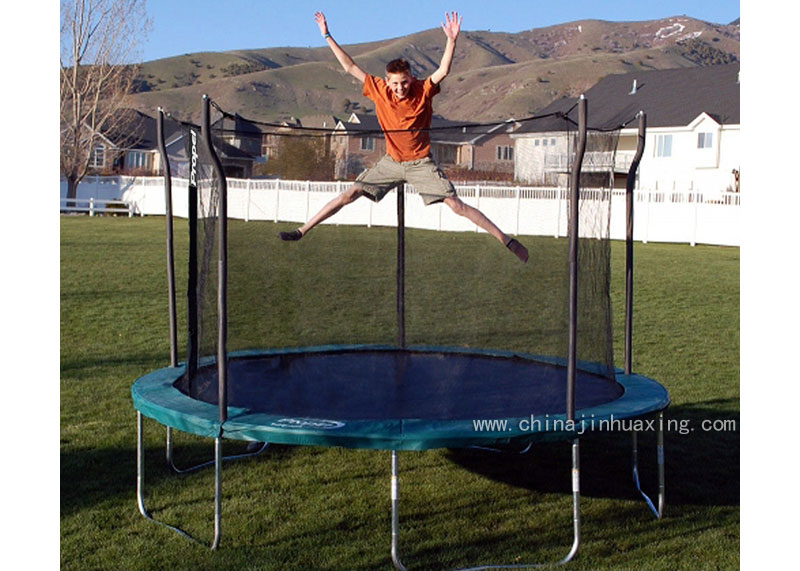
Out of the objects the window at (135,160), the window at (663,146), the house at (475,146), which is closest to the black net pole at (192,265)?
the house at (475,146)

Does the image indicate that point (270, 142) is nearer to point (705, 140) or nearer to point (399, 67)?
point (399, 67)

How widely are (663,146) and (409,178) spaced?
83.8 feet

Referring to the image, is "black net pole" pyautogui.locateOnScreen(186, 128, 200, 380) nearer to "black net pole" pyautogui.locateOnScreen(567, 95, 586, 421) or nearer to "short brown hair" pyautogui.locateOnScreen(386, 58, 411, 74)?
"short brown hair" pyautogui.locateOnScreen(386, 58, 411, 74)

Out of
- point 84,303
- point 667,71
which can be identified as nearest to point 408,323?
point 84,303

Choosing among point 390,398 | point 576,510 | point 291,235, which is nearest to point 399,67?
point 291,235

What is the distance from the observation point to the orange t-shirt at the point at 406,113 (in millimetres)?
3484

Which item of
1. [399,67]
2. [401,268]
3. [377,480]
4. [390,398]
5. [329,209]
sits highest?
[399,67]

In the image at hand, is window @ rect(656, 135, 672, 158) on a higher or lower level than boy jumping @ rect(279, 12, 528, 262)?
higher

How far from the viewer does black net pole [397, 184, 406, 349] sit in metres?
4.43

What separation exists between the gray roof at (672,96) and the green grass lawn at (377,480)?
21850mm

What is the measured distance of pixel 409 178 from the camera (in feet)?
11.8

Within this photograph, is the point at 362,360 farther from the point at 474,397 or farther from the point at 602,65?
the point at 602,65

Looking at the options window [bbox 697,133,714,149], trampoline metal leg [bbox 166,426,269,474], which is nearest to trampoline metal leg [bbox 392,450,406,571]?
trampoline metal leg [bbox 166,426,269,474]

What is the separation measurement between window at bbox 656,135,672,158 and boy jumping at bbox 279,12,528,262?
2521 centimetres
